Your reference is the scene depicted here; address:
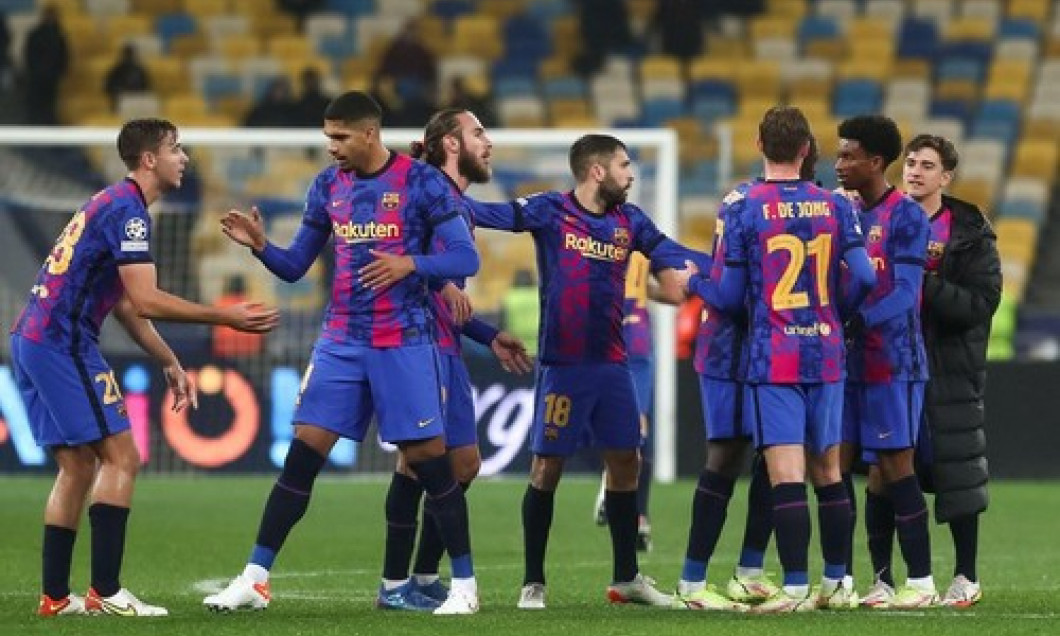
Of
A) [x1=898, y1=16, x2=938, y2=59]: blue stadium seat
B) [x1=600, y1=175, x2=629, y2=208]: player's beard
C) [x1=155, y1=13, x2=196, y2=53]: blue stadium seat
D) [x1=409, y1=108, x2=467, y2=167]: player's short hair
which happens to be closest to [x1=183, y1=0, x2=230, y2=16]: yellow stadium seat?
[x1=155, y1=13, x2=196, y2=53]: blue stadium seat

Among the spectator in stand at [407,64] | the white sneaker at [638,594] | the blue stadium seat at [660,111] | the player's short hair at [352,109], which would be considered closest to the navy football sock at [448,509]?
the white sneaker at [638,594]

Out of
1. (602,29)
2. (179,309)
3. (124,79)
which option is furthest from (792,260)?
(602,29)

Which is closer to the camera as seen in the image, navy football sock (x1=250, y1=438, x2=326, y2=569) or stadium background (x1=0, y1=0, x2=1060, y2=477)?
navy football sock (x1=250, y1=438, x2=326, y2=569)

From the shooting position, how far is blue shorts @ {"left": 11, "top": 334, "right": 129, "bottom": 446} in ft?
30.5

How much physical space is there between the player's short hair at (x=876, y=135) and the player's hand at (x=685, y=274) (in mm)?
819

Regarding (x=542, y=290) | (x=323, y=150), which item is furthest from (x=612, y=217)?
(x=323, y=150)

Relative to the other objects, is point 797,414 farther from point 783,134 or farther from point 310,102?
point 310,102

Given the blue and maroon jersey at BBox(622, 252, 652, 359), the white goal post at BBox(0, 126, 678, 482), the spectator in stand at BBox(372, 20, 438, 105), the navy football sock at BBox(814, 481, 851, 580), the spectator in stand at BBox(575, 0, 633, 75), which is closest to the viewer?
the navy football sock at BBox(814, 481, 851, 580)

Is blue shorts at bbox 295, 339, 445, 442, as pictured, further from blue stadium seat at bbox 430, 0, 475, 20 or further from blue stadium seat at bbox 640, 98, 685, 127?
blue stadium seat at bbox 430, 0, 475, 20

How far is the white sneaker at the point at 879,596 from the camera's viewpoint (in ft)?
32.4

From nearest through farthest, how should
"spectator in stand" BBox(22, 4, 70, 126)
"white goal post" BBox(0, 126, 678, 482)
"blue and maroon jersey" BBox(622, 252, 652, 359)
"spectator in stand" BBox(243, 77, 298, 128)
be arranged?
"blue and maroon jersey" BBox(622, 252, 652, 359), "white goal post" BBox(0, 126, 678, 482), "spectator in stand" BBox(243, 77, 298, 128), "spectator in stand" BBox(22, 4, 70, 126)

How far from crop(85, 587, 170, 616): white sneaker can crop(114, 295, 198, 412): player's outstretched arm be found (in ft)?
2.57

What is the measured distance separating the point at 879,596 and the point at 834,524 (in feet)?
1.84

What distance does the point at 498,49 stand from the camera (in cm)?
2522
